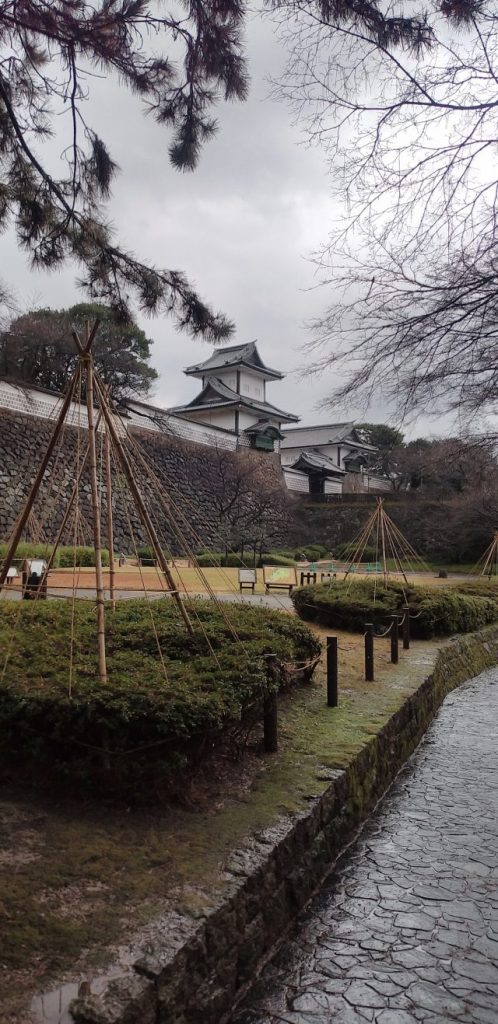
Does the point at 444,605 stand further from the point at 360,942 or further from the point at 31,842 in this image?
the point at 31,842

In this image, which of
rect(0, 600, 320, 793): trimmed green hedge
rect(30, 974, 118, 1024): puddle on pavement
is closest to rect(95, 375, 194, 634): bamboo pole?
rect(0, 600, 320, 793): trimmed green hedge

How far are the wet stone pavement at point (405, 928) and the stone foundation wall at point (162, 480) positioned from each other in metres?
12.4

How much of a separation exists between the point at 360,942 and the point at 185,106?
18.2 feet

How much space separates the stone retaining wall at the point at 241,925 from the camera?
1.84 meters

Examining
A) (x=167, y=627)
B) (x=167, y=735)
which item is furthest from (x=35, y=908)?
(x=167, y=627)

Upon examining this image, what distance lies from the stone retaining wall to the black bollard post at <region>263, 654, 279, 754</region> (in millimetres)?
409

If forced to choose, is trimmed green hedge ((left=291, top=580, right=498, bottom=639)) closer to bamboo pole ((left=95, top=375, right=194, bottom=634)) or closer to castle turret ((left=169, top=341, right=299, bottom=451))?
bamboo pole ((left=95, top=375, right=194, bottom=634))

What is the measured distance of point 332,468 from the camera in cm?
3806

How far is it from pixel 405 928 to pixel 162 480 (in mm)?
21289

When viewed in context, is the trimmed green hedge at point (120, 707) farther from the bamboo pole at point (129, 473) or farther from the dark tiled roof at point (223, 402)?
the dark tiled roof at point (223, 402)

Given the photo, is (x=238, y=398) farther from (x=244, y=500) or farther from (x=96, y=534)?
(x=96, y=534)

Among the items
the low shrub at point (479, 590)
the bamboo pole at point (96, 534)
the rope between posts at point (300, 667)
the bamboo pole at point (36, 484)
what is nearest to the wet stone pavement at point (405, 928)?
the rope between posts at point (300, 667)

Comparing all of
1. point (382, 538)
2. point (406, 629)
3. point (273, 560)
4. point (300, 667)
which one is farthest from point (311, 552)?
point (300, 667)

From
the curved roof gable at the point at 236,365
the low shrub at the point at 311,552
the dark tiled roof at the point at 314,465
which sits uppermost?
the curved roof gable at the point at 236,365
